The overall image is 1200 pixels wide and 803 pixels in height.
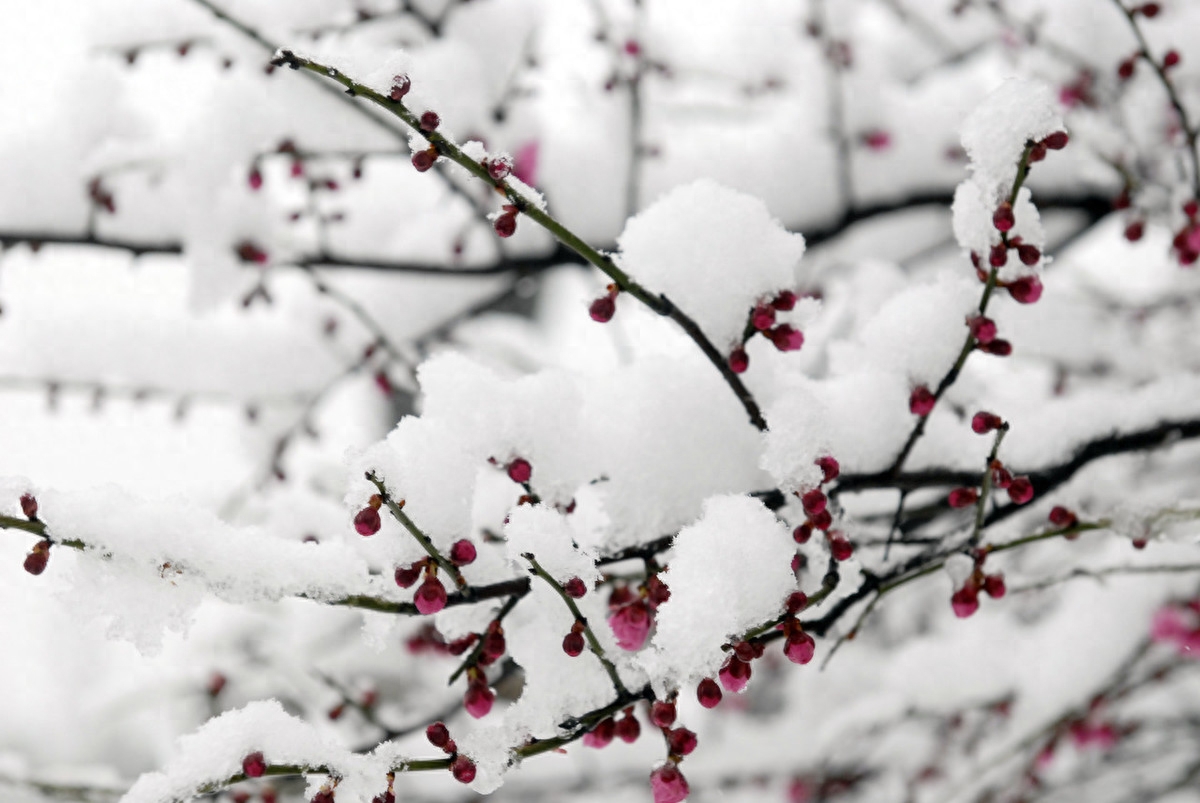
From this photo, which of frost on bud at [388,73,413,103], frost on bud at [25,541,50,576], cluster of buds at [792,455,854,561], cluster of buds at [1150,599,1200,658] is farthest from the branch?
cluster of buds at [1150,599,1200,658]

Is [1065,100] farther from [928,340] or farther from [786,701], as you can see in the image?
[786,701]

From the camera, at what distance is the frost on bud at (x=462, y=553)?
98 cm

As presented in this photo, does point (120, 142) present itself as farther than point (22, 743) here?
No

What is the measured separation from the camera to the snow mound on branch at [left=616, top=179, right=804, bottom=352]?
1.08 meters

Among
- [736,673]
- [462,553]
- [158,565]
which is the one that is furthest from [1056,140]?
[158,565]

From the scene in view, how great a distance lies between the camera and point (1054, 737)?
2.48m

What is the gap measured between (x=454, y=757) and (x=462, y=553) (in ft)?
0.71

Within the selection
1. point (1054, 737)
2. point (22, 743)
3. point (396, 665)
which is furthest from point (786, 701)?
point (22, 743)

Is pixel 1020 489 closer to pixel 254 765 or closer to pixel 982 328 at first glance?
pixel 982 328

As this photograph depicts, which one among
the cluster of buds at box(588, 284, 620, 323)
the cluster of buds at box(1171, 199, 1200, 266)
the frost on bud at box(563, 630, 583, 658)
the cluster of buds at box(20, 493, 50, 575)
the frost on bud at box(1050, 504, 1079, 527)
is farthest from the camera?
the cluster of buds at box(1171, 199, 1200, 266)

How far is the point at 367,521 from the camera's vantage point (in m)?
0.88

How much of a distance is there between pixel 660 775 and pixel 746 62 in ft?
9.89

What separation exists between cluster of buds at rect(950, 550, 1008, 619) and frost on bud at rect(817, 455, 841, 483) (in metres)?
0.22

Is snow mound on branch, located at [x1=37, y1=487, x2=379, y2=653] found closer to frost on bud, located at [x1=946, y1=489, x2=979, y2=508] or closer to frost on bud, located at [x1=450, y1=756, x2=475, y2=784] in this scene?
frost on bud, located at [x1=450, y1=756, x2=475, y2=784]
